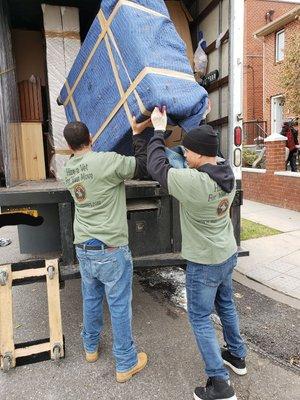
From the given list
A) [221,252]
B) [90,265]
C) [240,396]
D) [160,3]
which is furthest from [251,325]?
[160,3]

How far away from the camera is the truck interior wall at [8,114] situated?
3.25m

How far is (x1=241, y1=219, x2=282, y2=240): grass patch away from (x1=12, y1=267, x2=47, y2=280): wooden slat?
406 centimetres

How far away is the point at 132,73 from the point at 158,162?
823 mm

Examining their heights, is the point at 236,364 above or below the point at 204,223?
below

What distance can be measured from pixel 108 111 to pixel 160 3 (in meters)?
0.92

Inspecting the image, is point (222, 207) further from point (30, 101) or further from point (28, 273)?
point (30, 101)

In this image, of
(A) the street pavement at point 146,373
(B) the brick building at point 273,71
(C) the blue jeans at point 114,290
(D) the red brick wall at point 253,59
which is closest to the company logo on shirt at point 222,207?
(C) the blue jeans at point 114,290

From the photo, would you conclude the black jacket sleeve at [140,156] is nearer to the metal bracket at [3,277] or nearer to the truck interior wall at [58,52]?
the metal bracket at [3,277]

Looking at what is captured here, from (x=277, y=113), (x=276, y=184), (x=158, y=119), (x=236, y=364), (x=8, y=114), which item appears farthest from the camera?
(x=277, y=113)

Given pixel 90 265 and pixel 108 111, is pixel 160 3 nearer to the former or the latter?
pixel 108 111

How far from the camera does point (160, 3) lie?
3027mm

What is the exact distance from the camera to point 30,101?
4.23 metres

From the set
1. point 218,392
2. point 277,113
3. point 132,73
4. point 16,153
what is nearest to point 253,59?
point 277,113

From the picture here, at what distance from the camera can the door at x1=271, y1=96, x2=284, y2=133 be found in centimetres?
1750
